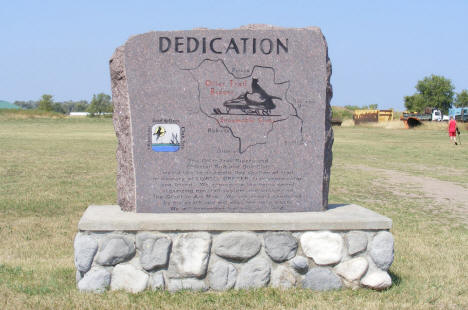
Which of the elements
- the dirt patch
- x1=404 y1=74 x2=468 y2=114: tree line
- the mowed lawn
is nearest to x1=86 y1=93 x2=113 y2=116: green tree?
x1=404 y1=74 x2=468 y2=114: tree line

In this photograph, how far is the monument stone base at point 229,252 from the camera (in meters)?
5.17

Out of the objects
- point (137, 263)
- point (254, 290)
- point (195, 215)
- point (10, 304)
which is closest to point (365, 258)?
point (254, 290)

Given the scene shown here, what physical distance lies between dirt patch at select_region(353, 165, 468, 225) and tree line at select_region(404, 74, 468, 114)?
240 ft

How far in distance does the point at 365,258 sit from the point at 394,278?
679 millimetres

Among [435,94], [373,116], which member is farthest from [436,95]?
[373,116]

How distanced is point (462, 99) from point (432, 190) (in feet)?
250

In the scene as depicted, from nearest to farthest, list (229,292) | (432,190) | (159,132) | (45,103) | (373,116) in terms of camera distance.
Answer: (229,292), (159,132), (432,190), (373,116), (45,103)

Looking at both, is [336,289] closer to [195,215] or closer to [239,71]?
[195,215]

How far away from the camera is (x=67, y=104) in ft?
526

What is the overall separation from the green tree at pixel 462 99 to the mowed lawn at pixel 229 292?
69.0 meters

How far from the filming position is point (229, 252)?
17.2ft

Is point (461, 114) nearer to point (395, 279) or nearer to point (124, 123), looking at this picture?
point (395, 279)

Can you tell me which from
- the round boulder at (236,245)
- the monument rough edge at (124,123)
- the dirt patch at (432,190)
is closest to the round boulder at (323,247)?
the round boulder at (236,245)

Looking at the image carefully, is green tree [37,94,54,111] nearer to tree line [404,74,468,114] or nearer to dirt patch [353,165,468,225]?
tree line [404,74,468,114]
